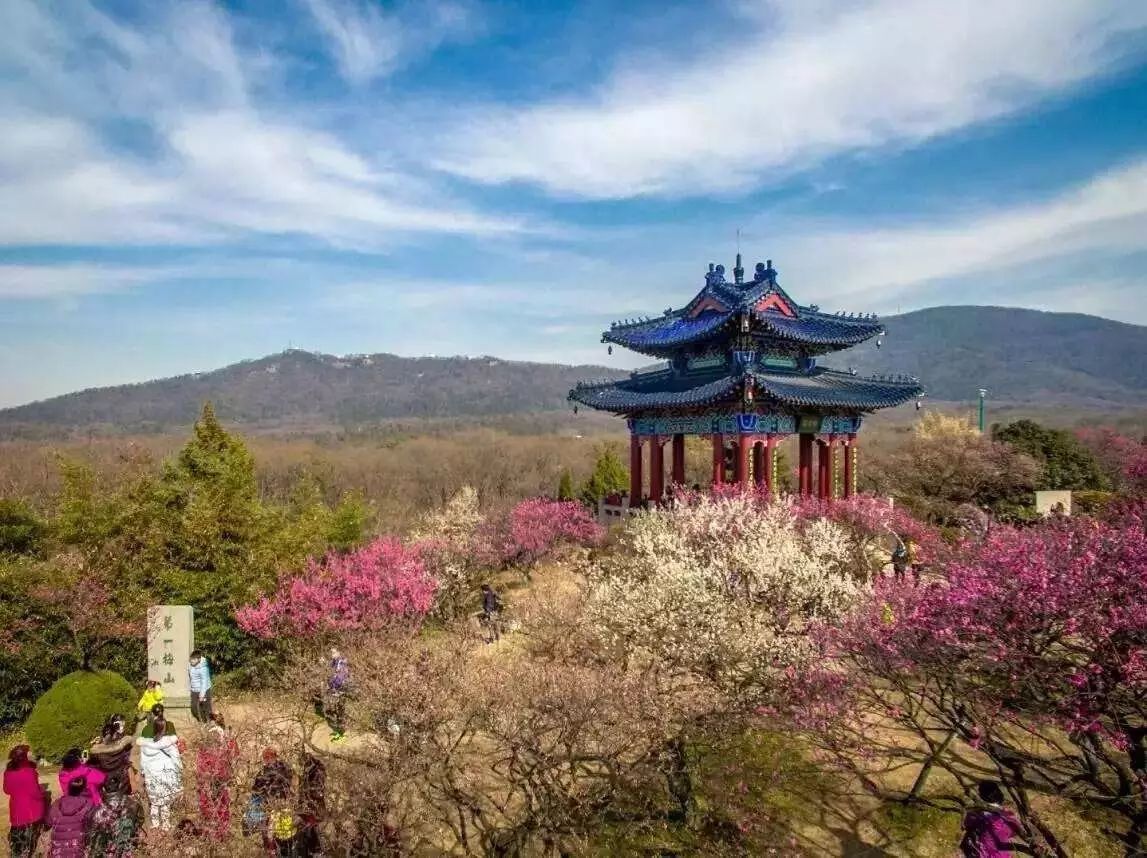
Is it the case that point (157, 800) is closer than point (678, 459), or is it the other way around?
point (157, 800)

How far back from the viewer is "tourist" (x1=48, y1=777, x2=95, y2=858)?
24.2 feet

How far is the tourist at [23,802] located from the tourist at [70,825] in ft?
4.20

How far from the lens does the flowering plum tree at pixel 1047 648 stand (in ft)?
21.0

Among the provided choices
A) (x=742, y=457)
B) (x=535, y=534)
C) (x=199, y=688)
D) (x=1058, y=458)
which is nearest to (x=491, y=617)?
(x=199, y=688)

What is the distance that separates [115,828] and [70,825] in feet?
1.27

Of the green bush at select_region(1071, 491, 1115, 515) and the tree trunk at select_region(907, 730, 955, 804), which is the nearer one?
the tree trunk at select_region(907, 730, 955, 804)

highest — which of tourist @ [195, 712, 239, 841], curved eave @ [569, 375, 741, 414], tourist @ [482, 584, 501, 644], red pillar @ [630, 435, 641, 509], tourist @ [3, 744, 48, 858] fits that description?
curved eave @ [569, 375, 741, 414]

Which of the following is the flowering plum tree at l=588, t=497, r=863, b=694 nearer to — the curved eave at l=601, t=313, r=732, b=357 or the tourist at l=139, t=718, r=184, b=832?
the tourist at l=139, t=718, r=184, b=832

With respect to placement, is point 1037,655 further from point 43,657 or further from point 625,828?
point 43,657

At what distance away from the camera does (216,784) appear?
696 cm

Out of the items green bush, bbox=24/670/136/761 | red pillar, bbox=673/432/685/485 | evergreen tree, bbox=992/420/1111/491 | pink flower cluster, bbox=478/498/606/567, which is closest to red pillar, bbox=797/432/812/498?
red pillar, bbox=673/432/685/485

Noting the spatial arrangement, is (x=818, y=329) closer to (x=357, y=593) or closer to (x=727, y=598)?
(x=727, y=598)

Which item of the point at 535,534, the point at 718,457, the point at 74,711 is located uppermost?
the point at 718,457

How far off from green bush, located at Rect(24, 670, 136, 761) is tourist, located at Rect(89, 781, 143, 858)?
5.07 meters
